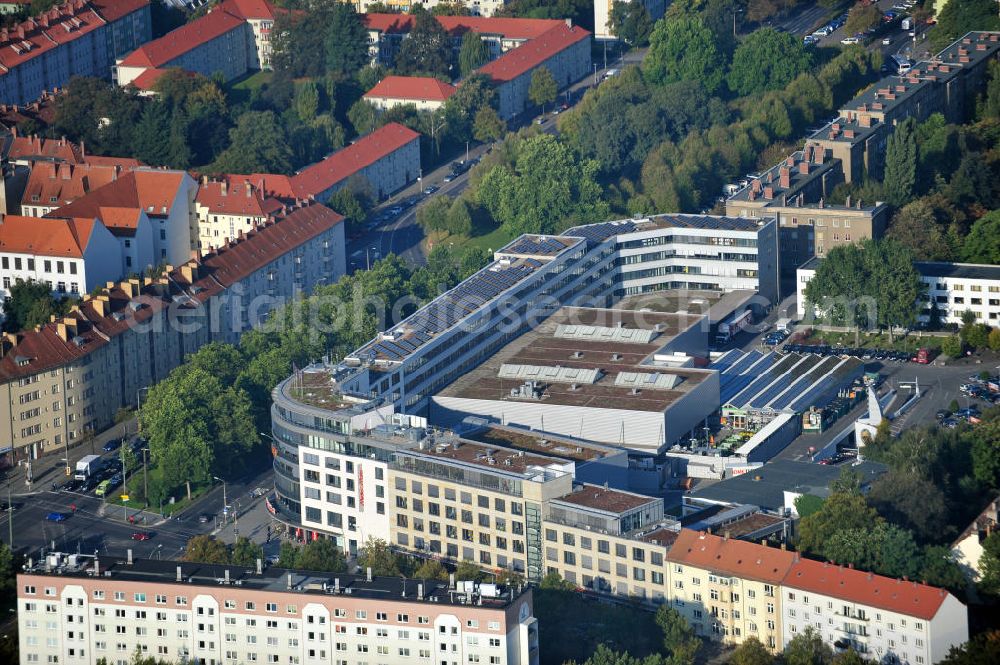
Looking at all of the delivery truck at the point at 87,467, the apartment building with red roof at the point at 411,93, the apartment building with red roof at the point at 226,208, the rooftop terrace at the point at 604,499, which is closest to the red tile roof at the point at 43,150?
the apartment building with red roof at the point at 226,208

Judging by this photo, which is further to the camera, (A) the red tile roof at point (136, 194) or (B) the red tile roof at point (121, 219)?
(A) the red tile roof at point (136, 194)

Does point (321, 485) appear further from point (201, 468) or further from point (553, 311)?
point (553, 311)

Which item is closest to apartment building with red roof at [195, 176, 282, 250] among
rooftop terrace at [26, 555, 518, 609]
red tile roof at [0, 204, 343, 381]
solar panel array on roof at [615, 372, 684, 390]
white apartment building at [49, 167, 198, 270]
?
white apartment building at [49, 167, 198, 270]

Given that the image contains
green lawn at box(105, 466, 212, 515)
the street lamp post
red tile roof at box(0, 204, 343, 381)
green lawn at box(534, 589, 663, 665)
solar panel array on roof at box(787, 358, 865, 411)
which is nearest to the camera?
green lawn at box(534, 589, 663, 665)

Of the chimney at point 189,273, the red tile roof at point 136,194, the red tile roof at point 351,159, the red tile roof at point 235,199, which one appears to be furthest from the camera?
the red tile roof at point 351,159

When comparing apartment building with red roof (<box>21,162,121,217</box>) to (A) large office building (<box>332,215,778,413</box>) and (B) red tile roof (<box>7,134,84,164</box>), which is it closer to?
(B) red tile roof (<box>7,134,84,164</box>)

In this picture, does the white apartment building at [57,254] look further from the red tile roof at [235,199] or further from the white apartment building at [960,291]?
the white apartment building at [960,291]

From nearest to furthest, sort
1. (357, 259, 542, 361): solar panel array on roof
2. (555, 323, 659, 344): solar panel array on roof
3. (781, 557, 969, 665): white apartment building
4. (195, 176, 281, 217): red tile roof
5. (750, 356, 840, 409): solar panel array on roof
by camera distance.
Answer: (781, 557, 969, 665): white apartment building < (357, 259, 542, 361): solar panel array on roof < (750, 356, 840, 409): solar panel array on roof < (555, 323, 659, 344): solar panel array on roof < (195, 176, 281, 217): red tile roof
